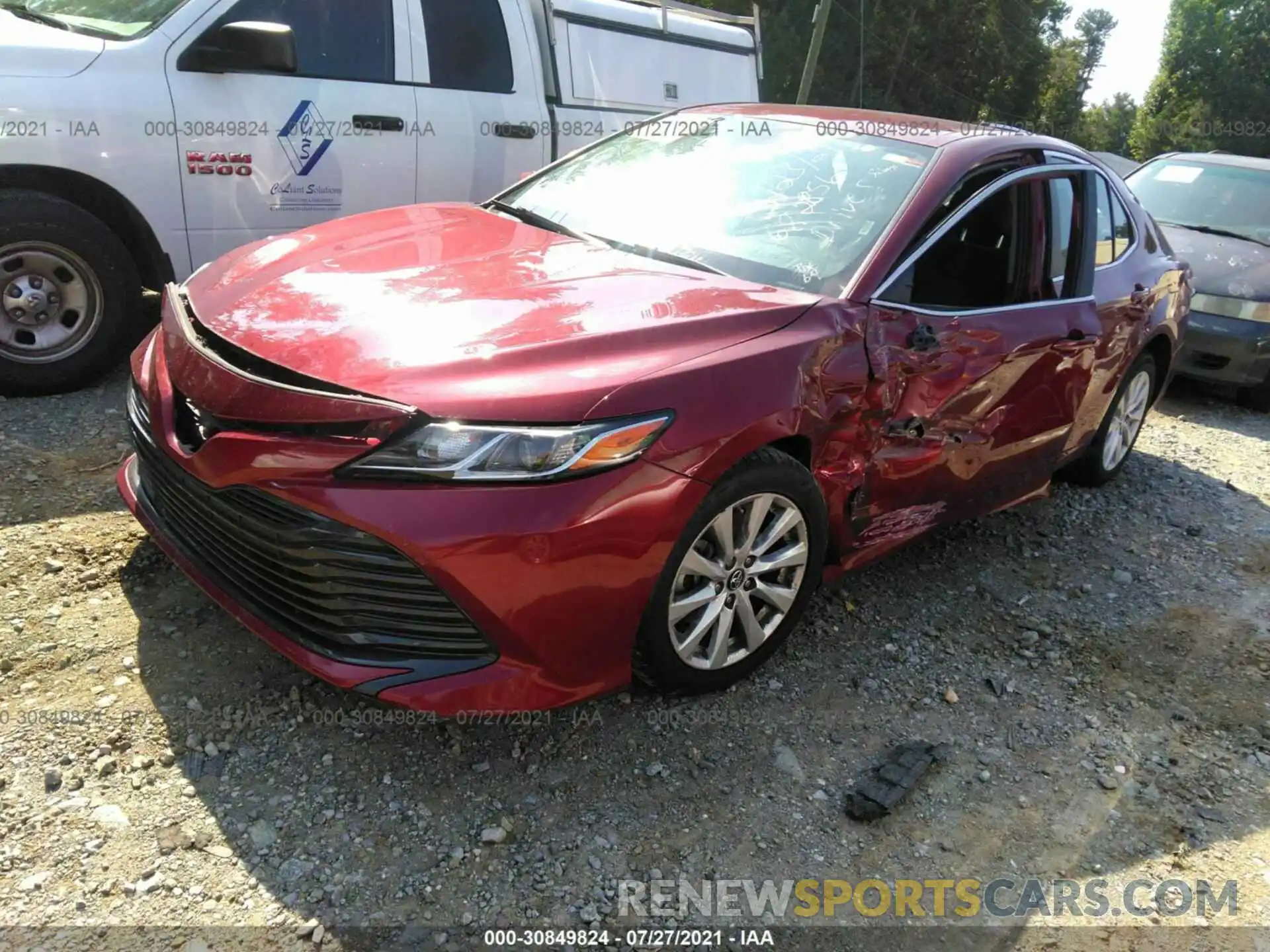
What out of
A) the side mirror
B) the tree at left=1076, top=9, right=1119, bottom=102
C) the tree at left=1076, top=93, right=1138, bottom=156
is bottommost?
the tree at left=1076, top=93, right=1138, bottom=156

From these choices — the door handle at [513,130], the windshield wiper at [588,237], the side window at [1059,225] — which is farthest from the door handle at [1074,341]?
the door handle at [513,130]

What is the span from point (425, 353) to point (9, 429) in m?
2.59

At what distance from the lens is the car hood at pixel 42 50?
4.04 m

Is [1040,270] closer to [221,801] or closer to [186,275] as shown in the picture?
[221,801]

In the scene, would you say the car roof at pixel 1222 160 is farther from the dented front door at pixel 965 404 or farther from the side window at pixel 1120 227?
the dented front door at pixel 965 404

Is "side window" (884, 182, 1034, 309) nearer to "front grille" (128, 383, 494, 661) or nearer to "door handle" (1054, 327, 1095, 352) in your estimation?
"door handle" (1054, 327, 1095, 352)

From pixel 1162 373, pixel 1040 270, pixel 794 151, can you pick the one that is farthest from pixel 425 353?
pixel 1162 373

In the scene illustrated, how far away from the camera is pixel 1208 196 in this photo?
812 centimetres

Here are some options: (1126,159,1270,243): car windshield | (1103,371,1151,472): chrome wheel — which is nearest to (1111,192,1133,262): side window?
(1103,371,1151,472): chrome wheel

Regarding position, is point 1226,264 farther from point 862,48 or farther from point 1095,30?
point 1095,30

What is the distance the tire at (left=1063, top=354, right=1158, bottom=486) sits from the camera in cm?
483

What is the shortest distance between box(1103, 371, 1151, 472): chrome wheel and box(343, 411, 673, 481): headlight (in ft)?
11.2

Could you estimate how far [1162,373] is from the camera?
209 inches

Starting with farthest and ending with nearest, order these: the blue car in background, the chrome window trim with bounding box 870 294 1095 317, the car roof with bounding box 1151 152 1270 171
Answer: the car roof with bounding box 1151 152 1270 171 < the blue car in background < the chrome window trim with bounding box 870 294 1095 317
